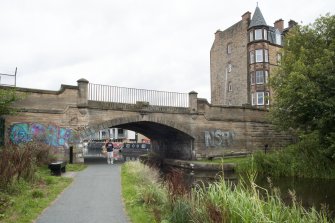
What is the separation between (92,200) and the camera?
32.1 feet

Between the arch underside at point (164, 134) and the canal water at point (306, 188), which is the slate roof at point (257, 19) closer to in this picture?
the arch underside at point (164, 134)

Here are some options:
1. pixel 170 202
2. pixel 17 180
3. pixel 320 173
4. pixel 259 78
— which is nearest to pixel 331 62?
pixel 320 173

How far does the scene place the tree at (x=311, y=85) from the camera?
717 inches

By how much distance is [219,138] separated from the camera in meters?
27.8

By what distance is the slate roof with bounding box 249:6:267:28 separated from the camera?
41013 millimetres

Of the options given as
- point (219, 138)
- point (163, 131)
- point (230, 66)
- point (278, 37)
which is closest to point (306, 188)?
point (219, 138)

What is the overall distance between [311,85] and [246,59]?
80.5 ft

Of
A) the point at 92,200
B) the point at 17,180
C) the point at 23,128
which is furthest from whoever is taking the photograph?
the point at 23,128

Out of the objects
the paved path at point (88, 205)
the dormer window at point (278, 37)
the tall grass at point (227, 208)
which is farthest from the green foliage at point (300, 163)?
the dormer window at point (278, 37)

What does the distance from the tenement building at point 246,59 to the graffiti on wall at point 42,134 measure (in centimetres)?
2430

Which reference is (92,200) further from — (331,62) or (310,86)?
(331,62)

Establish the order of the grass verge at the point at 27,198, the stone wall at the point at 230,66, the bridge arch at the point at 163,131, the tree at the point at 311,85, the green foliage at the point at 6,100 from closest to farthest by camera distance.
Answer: the grass verge at the point at 27,198 → the green foliage at the point at 6,100 → the tree at the point at 311,85 → the bridge arch at the point at 163,131 → the stone wall at the point at 230,66

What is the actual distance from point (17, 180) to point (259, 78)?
3438 centimetres

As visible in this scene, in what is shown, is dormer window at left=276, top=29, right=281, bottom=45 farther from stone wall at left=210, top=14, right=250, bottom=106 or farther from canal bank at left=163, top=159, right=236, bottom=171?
canal bank at left=163, top=159, right=236, bottom=171
